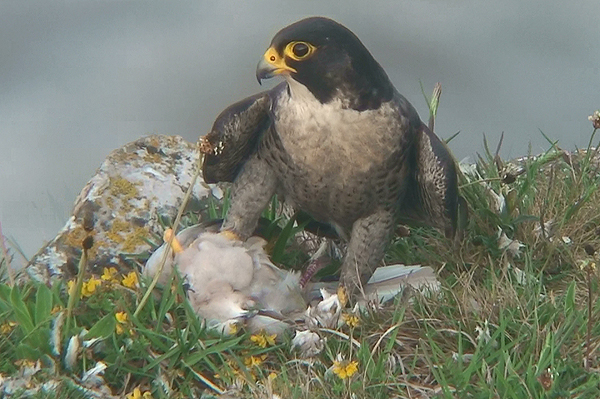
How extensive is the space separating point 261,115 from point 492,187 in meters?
1.43

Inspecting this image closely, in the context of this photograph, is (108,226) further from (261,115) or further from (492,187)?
(492,187)

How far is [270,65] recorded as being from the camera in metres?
3.42

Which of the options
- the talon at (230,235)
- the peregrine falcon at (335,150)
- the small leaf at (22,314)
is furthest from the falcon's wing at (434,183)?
the small leaf at (22,314)

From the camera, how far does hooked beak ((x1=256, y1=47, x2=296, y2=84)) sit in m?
3.42

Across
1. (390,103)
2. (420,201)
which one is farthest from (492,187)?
(390,103)

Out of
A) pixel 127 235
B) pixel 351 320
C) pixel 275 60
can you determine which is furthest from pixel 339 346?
pixel 127 235

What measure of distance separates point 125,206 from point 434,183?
161 centimetres

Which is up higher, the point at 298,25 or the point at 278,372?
the point at 298,25

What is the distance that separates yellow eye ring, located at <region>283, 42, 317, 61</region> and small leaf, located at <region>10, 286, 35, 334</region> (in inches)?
49.9

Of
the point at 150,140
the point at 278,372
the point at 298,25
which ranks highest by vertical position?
the point at 298,25

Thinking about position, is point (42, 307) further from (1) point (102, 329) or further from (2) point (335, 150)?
(2) point (335, 150)

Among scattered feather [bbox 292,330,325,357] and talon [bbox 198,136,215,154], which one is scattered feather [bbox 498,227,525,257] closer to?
scattered feather [bbox 292,330,325,357]

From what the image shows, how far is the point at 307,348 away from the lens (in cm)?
355

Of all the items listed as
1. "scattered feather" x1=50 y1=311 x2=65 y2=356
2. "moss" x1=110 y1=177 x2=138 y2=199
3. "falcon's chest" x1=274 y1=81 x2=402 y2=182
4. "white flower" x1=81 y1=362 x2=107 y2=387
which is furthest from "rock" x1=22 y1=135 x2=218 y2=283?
"falcon's chest" x1=274 y1=81 x2=402 y2=182
